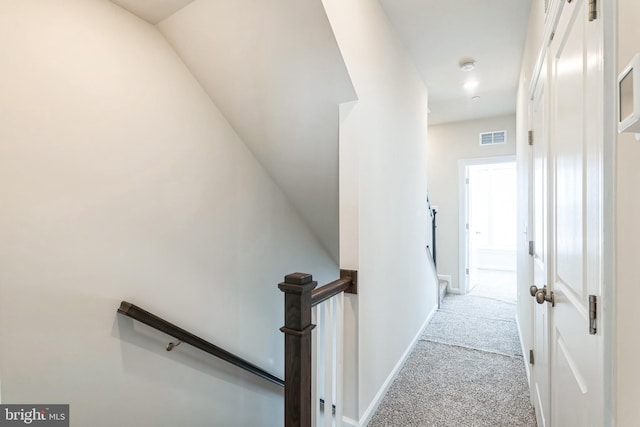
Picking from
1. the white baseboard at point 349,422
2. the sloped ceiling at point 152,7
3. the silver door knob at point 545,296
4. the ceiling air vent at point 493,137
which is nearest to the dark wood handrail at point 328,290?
the white baseboard at point 349,422

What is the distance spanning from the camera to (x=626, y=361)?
59 cm

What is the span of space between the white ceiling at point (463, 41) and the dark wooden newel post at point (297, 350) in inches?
83.7

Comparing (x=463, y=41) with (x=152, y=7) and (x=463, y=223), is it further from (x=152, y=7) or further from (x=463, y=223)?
(x=463, y=223)

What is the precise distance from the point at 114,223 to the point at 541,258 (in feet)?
7.95

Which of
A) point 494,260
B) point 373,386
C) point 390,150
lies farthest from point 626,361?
point 494,260

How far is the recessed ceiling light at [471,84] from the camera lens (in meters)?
3.46

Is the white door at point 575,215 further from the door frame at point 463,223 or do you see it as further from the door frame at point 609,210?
the door frame at point 463,223

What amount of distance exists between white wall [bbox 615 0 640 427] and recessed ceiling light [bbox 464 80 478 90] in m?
3.26

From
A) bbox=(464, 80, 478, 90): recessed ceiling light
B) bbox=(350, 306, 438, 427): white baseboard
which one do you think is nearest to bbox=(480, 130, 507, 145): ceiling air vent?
bbox=(464, 80, 478, 90): recessed ceiling light

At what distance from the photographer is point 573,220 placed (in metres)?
1.00

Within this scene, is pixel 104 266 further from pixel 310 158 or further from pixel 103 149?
pixel 310 158

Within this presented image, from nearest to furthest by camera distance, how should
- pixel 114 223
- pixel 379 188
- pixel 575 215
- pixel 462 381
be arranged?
pixel 575 215
pixel 114 223
pixel 379 188
pixel 462 381

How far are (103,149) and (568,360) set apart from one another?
7.74 feet

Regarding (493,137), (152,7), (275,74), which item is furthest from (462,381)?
(493,137)
